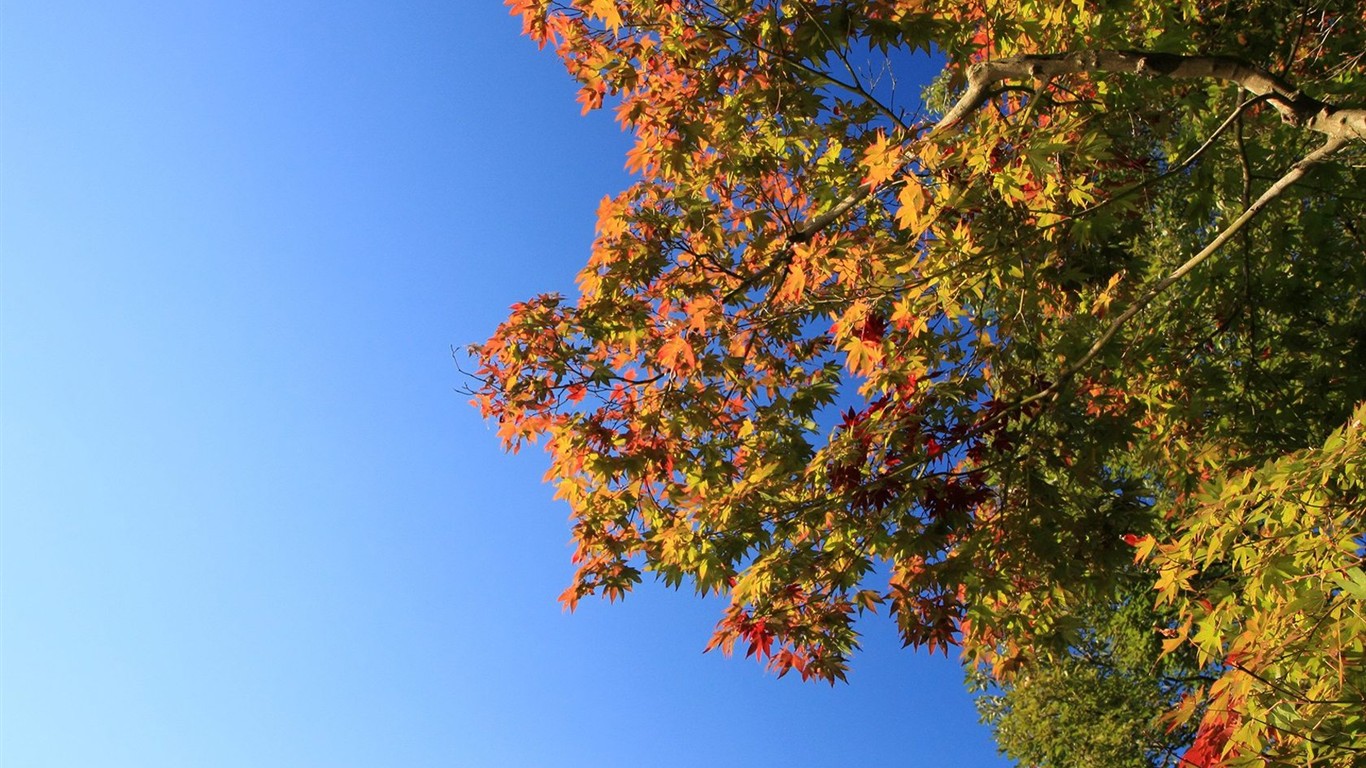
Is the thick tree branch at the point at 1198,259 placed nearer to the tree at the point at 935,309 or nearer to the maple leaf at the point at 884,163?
the tree at the point at 935,309

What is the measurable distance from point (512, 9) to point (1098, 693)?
10.6 metres

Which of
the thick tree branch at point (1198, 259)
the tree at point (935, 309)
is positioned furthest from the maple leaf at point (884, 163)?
the thick tree branch at point (1198, 259)

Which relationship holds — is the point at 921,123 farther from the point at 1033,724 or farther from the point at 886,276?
the point at 1033,724

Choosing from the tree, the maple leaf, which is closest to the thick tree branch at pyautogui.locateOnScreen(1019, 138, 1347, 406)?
the tree

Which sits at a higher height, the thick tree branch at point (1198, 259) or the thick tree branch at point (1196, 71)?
the thick tree branch at point (1196, 71)

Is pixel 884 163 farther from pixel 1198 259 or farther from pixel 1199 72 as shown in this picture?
pixel 1198 259

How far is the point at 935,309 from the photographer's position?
4934mm

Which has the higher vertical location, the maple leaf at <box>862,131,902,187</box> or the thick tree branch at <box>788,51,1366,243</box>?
the thick tree branch at <box>788,51,1366,243</box>

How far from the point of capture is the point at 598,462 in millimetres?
5711

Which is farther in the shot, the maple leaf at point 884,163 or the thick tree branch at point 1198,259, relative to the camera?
the thick tree branch at point 1198,259

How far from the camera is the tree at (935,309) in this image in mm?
4801

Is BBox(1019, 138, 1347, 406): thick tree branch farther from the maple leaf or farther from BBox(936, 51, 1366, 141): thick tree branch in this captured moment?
the maple leaf

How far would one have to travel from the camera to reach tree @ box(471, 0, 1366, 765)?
15.8ft

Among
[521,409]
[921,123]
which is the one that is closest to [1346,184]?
[921,123]
